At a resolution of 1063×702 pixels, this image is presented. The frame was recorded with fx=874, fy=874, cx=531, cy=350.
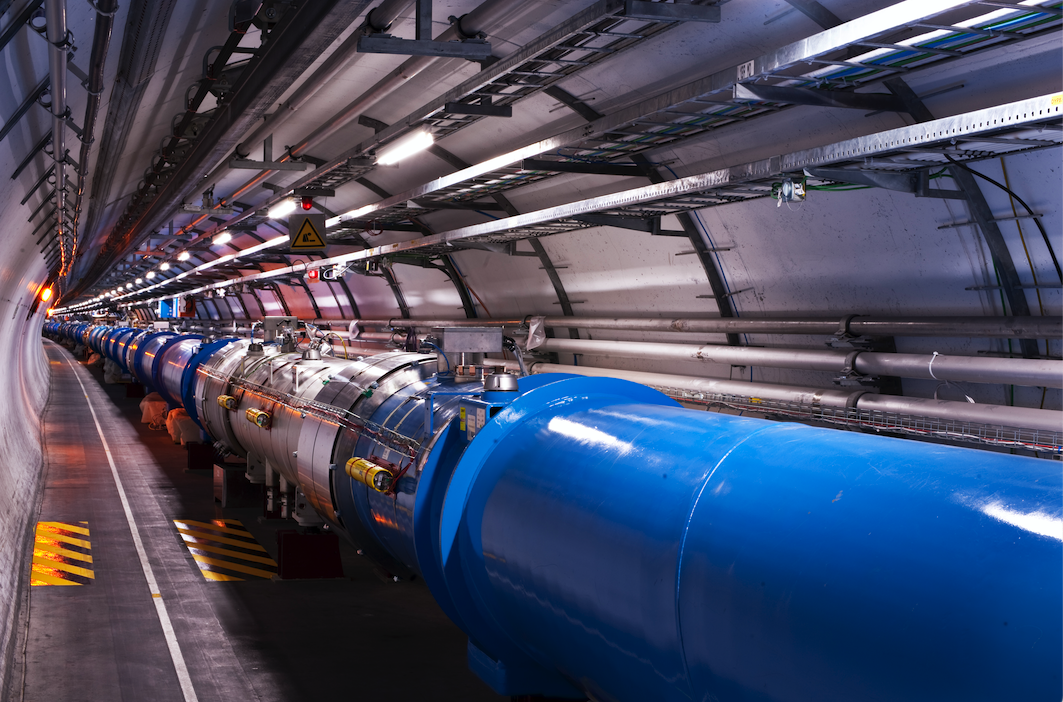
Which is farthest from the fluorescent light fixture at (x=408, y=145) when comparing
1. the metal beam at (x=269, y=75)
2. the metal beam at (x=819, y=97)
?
the metal beam at (x=819, y=97)

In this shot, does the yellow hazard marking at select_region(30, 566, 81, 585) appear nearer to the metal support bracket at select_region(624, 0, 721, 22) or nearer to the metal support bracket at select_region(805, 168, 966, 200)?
the metal support bracket at select_region(624, 0, 721, 22)

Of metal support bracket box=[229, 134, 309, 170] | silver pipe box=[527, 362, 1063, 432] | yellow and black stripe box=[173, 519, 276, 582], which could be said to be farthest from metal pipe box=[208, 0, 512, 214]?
yellow and black stripe box=[173, 519, 276, 582]

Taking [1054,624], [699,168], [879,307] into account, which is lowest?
[1054,624]

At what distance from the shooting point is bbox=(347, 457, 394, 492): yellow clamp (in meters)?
3.96

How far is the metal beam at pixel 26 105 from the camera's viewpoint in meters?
5.16

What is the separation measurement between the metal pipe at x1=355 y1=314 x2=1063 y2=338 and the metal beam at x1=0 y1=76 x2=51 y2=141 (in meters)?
2.95

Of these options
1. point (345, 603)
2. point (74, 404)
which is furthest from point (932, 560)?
point (74, 404)

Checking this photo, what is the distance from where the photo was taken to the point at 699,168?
8.21 m

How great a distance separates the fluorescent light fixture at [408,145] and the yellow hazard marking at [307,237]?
14.2ft

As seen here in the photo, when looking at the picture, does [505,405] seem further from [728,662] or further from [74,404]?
[74,404]

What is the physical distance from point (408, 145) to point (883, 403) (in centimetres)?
423

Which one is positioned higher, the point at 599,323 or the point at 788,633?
the point at 599,323

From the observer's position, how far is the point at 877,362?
267 inches

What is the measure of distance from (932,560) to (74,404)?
22.0m
